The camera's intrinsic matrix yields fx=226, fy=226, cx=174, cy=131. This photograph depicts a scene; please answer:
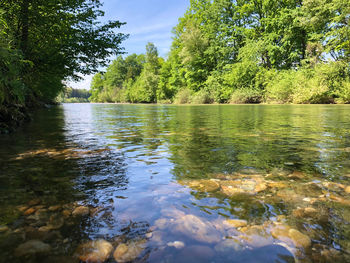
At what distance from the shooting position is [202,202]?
184cm

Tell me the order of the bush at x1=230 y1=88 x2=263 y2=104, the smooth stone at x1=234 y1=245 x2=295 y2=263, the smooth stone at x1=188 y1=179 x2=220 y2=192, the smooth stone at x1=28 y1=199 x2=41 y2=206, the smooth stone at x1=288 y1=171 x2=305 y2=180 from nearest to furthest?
the smooth stone at x1=234 y1=245 x2=295 y2=263 < the smooth stone at x1=28 y1=199 x2=41 y2=206 < the smooth stone at x1=188 y1=179 x2=220 y2=192 < the smooth stone at x1=288 y1=171 x2=305 y2=180 < the bush at x1=230 y1=88 x2=263 y2=104

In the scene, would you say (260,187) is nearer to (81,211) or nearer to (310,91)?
(81,211)

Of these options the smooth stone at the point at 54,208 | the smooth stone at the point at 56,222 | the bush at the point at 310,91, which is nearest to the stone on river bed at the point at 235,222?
the smooth stone at the point at 56,222

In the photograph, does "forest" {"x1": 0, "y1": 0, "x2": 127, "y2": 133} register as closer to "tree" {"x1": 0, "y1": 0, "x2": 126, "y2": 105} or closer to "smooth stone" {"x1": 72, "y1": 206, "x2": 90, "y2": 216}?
"tree" {"x1": 0, "y1": 0, "x2": 126, "y2": 105}

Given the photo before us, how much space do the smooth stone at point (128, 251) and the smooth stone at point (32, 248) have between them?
0.38m

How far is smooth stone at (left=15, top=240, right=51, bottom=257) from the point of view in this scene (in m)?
1.20

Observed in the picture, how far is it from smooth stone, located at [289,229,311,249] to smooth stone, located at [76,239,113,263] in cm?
105

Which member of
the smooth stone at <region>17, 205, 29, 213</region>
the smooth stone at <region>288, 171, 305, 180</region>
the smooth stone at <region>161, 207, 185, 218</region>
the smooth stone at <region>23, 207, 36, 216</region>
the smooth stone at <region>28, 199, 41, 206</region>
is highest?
the smooth stone at <region>17, 205, 29, 213</region>

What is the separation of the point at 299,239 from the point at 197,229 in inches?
23.5

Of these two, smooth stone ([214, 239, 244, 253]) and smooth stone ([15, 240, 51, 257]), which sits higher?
smooth stone ([15, 240, 51, 257])

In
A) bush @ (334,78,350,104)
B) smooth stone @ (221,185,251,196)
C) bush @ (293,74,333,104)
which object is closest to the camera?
smooth stone @ (221,185,251,196)

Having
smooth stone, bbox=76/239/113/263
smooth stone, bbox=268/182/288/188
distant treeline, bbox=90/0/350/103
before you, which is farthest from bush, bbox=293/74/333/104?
smooth stone, bbox=76/239/113/263

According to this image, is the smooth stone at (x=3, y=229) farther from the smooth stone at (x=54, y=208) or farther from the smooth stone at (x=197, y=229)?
the smooth stone at (x=197, y=229)

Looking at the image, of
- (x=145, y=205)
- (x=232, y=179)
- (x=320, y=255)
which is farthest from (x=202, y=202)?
(x=320, y=255)
